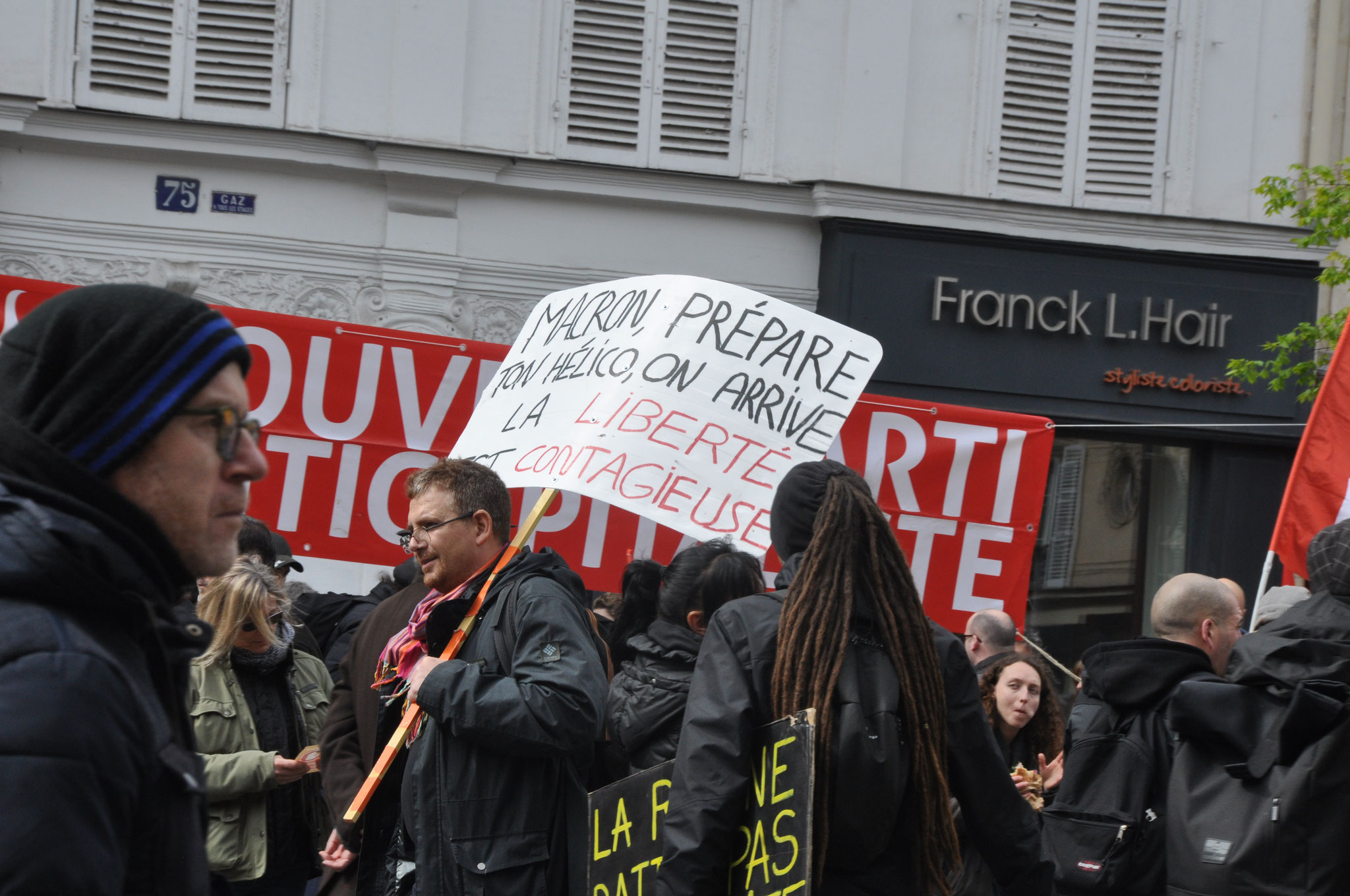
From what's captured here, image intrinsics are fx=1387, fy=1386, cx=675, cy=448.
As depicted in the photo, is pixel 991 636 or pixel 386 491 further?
pixel 386 491

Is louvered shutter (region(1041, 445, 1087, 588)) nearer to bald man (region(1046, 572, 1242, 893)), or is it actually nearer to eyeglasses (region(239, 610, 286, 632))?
bald man (region(1046, 572, 1242, 893))

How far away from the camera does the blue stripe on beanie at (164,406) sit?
5.04 feet

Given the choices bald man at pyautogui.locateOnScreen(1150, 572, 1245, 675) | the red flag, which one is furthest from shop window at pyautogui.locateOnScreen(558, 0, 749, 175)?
bald man at pyautogui.locateOnScreen(1150, 572, 1245, 675)

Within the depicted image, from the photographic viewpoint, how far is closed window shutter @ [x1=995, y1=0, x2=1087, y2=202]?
465 inches

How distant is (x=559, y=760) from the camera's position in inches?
148

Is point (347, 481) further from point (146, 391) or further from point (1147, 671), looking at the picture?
point (146, 391)

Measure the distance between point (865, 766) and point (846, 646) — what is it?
0.27 meters

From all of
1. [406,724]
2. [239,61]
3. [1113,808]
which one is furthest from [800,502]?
[239,61]

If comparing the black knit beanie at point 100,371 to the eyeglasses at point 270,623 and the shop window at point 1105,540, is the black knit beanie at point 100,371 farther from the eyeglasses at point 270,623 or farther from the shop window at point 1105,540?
the shop window at point 1105,540

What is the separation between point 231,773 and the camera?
4465mm

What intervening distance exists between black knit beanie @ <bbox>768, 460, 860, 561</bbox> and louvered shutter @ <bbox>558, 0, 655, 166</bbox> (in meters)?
8.35

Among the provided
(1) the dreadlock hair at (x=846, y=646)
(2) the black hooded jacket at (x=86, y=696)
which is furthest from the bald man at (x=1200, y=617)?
(2) the black hooded jacket at (x=86, y=696)

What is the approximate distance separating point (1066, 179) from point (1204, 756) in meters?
9.10

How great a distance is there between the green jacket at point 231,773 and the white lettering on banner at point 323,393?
→ 264 centimetres
